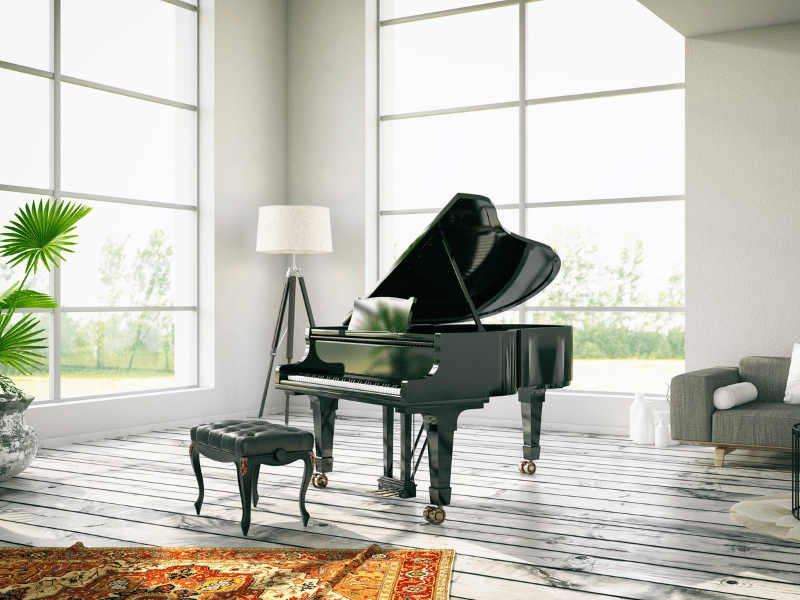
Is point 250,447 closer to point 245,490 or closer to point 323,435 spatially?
point 245,490

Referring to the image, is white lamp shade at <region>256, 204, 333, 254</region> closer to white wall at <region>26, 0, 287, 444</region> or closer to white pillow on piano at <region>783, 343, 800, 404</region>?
white wall at <region>26, 0, 287, 444</region>

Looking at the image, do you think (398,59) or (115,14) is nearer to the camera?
(115,14)

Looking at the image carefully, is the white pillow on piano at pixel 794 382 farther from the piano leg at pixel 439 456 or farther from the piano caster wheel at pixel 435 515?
the piano caster wheel at pixel 435 515

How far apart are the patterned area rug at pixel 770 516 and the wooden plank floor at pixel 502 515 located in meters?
0.07

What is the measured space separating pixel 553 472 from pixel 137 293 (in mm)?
3928

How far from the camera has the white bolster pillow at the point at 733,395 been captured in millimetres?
5031

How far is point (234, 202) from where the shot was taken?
286 inches

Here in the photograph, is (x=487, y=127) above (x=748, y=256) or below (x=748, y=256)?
above

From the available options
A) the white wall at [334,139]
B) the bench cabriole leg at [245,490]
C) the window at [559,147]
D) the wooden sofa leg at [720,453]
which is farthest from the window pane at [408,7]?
the bench cabriole leg at [245,490]

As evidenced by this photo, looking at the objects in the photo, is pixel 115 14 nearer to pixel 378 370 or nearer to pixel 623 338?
pixel 378 370

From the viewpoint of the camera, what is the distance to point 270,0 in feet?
25.1

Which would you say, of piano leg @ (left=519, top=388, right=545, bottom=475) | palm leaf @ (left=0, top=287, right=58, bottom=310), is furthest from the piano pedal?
palm leaf @ (left=0, top=287, right=58, bottom=310)

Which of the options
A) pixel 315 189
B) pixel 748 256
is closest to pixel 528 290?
pixel 748 256

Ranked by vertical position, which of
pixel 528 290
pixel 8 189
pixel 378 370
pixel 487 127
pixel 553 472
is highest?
pixel 487 127
